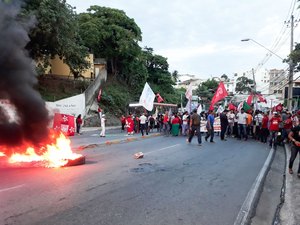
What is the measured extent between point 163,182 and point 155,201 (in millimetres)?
1657

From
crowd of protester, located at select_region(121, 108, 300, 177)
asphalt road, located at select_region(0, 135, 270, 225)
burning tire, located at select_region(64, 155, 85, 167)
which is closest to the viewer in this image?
asphalt road, located at select_region(0, 135, 270, 225)

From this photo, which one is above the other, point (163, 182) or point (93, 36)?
point (93, 36)

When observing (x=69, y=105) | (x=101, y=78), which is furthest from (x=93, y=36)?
(x=69, y=105)

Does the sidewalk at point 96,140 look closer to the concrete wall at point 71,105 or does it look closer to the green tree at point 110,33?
the concrete wall at point 71,105

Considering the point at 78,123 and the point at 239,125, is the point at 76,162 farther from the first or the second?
the point at 78,123

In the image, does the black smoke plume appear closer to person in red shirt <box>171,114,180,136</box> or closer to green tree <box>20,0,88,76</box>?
person in red shirt <box>171,114,180,136</box>

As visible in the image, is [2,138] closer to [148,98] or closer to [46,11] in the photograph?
[148,98]

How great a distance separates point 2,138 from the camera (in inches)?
385

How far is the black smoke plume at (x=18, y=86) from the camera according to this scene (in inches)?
364

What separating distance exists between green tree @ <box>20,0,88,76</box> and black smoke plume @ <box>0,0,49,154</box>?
17.0 metres

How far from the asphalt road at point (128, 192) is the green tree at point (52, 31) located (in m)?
18.8

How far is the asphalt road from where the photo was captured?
17.8ft

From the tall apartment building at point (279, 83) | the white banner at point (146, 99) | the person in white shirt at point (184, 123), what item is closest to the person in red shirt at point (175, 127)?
the person in white shirt at point (184, 123)

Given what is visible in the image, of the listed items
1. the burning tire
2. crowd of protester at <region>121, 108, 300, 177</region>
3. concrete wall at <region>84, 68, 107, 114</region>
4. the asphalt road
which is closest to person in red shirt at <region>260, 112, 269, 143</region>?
crowd of protester at <region>121, 108, 300, 177</region>
